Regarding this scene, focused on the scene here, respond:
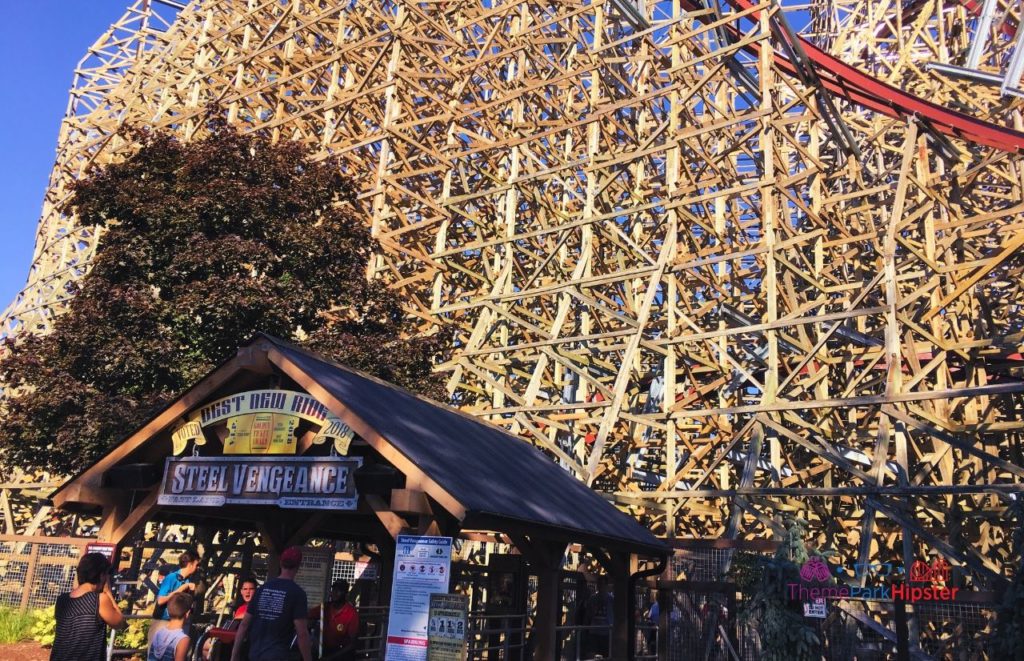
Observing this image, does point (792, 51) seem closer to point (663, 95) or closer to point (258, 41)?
point (663, 95)

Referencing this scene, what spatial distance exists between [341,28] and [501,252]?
27.2 feet

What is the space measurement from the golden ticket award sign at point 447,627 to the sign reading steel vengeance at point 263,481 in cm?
129

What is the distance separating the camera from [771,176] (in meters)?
14.1

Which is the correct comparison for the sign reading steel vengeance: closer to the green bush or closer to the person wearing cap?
the person wearing cap

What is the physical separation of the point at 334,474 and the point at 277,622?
5.46 ft

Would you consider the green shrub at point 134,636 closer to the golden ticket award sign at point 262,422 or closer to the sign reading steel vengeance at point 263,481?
the sign reading steel vengeance at point 263,481

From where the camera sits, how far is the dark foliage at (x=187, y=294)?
13.0 m

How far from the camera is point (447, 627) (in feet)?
24.4

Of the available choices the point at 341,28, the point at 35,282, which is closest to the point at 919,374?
the point at 341,28

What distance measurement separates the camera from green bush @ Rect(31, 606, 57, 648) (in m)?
14.5

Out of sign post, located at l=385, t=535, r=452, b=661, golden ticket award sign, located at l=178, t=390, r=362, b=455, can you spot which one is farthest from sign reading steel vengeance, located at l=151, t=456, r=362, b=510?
sign post, located at l=385, t=535, r=452, b=661

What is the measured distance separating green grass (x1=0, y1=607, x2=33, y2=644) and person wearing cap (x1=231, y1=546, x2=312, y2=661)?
993cm

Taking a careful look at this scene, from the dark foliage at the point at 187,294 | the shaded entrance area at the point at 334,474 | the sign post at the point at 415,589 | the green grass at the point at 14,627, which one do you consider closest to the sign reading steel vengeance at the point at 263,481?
the shaded entrance area at the point at 334,474

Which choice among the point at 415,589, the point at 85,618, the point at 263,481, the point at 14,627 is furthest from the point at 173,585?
the point at 14,627
